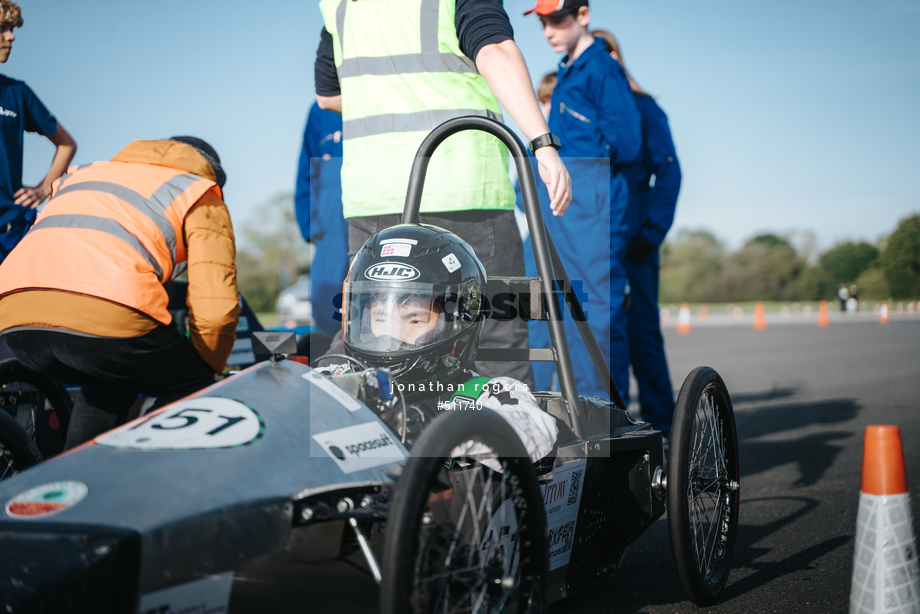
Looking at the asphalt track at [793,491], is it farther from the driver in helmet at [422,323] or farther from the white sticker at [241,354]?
the white sticker at [241,354]

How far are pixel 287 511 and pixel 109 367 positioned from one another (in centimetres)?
160

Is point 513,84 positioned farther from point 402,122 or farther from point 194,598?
point 194,598

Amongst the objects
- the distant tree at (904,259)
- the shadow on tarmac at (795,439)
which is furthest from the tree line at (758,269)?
the shadow on tarmac at (795,439)

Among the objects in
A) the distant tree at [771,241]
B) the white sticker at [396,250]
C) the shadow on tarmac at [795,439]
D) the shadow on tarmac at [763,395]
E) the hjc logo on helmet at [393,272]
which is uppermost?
the distant tree at [771,241]

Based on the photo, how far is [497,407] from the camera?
6.72 ft

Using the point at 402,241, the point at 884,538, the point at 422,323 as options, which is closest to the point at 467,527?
the point at 422,323

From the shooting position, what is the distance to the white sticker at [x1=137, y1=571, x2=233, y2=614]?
123cm

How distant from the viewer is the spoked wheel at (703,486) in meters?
2.28

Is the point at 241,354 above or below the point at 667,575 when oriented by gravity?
above

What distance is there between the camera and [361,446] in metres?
1.60

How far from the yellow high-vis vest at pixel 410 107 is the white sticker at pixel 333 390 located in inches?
43.8

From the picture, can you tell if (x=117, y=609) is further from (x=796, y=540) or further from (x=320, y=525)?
(x=796, y=540)

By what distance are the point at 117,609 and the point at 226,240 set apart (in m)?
1.85

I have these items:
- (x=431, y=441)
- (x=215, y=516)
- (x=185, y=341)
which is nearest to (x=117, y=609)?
(x=215, y=516)
